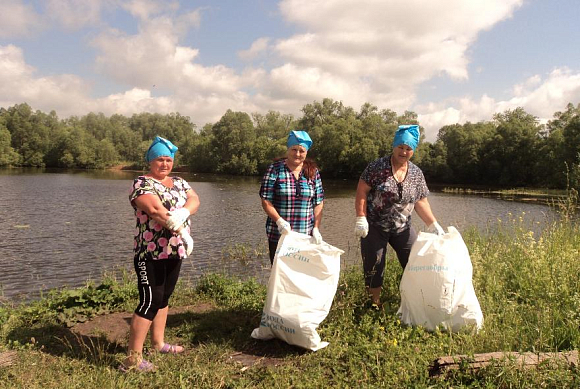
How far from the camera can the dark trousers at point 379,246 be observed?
152 inches

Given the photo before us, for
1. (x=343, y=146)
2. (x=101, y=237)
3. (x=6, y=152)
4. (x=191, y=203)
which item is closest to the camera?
(x=191, y=203)

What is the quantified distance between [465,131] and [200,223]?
1965 inches

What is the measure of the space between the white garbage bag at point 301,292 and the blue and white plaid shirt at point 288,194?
0.36m

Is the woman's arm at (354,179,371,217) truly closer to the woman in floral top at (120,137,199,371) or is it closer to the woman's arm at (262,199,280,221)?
the woman's arm at (262,199,280,221)

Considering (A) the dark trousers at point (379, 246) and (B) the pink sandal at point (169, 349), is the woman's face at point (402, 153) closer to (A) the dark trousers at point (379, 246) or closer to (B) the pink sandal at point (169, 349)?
(A) the dark trousers at point (379, 246)

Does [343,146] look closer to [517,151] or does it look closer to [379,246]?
[517,151]

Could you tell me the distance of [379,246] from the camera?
3879 millimetres

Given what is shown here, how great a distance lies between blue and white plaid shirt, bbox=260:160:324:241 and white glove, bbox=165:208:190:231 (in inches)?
31.7

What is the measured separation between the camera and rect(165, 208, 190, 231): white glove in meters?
2.89

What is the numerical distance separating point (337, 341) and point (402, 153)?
1.76m

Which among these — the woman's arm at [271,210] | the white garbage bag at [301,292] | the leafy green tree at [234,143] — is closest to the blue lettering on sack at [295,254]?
the white garbage bag at [301,292]

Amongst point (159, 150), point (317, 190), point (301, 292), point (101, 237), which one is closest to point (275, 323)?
point (301, 292)

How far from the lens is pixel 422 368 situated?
9.08 feet

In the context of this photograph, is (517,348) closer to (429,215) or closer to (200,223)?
(429,215)
